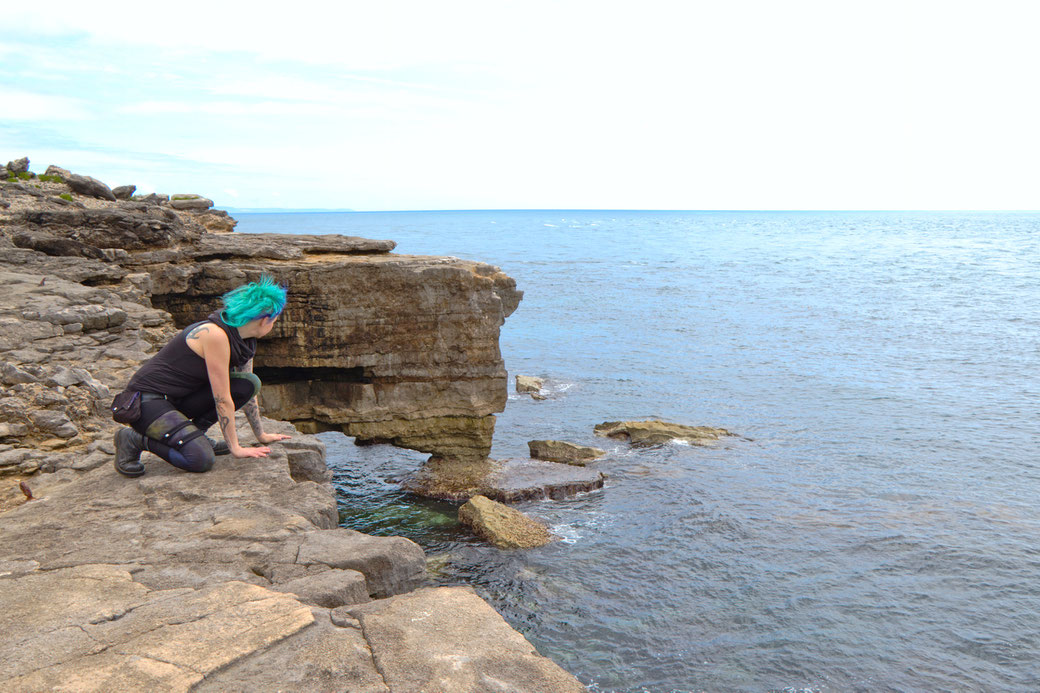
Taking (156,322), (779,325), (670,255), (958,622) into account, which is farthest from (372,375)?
(670,255)

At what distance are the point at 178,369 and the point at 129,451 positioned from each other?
96 cm

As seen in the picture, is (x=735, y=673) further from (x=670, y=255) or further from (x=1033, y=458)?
(x=670, y=255)

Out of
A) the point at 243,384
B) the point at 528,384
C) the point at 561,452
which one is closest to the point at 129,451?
the point at 243,384

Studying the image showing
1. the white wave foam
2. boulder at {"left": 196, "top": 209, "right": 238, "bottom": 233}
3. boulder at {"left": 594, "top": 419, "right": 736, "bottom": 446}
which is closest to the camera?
the white wave foam

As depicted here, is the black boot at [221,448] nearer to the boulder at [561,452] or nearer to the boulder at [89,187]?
the boulder at [561,452]

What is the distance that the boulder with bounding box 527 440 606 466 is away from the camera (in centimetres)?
2070

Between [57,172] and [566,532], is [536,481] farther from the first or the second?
[57,172]

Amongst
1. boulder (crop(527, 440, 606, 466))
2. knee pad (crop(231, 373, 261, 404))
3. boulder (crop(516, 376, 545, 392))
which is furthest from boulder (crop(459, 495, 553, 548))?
boulder (crop(516, 376, 545, 392))

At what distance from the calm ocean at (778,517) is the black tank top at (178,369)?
6.61 metres

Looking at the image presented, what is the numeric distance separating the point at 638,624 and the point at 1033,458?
587 inches

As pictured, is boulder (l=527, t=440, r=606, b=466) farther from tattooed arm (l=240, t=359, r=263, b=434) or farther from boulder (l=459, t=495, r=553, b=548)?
tattooed arm (l=240, t=359, r=263, b=434)

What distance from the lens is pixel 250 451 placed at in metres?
8.32

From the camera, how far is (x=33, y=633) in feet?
16.1

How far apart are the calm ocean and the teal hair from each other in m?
6.78
